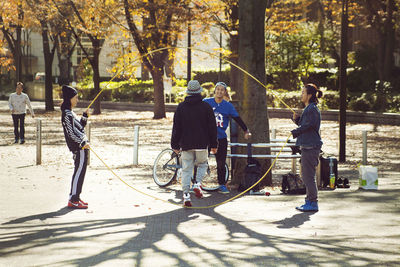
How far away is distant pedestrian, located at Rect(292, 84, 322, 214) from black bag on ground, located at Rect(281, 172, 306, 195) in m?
1.37

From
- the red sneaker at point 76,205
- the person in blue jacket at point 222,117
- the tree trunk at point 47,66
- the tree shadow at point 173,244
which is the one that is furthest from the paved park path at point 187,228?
the tree trunk at point 47,66

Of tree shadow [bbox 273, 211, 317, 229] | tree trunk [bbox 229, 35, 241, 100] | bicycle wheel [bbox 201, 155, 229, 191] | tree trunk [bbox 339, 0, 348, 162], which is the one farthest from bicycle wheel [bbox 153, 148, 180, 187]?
tree trunk [bbox 229, 35, 241, 100]

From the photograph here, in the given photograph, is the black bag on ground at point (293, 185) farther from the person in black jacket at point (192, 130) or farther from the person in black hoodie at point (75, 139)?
the person in black hoodie at point (75, 139)

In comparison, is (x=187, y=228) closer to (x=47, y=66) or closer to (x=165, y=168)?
(x=165, y=168)

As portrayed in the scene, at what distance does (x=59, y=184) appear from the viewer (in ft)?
37.4

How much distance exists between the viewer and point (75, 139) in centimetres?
917

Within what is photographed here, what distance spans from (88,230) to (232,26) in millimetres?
22868

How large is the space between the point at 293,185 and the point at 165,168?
223 cm

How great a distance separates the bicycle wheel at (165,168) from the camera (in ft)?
37.2

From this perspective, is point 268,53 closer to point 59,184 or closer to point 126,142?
point 126,142

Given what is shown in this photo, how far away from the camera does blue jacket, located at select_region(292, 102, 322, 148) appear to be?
899cm

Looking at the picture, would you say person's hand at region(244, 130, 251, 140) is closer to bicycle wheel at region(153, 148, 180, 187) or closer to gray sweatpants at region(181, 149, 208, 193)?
gray sweatpants at region(181, 149, 208, 193)

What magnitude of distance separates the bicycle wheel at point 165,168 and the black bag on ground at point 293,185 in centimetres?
189

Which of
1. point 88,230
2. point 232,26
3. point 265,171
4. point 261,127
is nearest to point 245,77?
point 261,127
